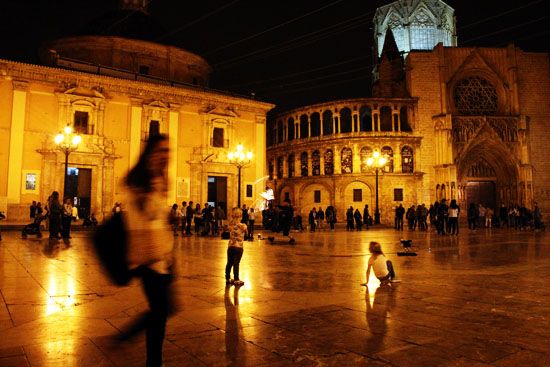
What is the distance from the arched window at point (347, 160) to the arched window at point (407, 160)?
4780 millimetres

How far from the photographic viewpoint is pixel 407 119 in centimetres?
4091

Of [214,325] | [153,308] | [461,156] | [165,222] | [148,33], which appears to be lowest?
[214,325]

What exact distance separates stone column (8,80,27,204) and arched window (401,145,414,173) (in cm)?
3044

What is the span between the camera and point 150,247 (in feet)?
9.91

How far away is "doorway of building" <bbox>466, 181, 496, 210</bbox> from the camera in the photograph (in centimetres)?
3981

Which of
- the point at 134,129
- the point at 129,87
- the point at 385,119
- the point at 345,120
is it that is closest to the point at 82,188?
the point at 134,129

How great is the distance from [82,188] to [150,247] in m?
25.4

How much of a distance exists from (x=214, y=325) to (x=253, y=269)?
4.35 meters

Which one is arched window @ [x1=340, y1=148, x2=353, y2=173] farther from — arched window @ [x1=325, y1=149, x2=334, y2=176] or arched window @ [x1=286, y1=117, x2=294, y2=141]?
arched window @ [x1=286, y1=117, x2=294, y2=141]

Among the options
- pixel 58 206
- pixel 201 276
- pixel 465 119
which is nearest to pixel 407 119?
pixel 465 119

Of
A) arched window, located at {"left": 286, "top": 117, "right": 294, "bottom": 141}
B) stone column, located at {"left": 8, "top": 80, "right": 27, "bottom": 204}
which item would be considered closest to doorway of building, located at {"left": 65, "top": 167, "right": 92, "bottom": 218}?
stone column, located at {"left": 8, "top": 80, "right": 27, "bottom": 204}

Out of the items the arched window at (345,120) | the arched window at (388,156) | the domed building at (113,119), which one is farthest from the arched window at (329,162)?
the domed building at (113,119)

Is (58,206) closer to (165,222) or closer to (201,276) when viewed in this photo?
(201,276)

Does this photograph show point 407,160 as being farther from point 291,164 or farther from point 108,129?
point 108,129
